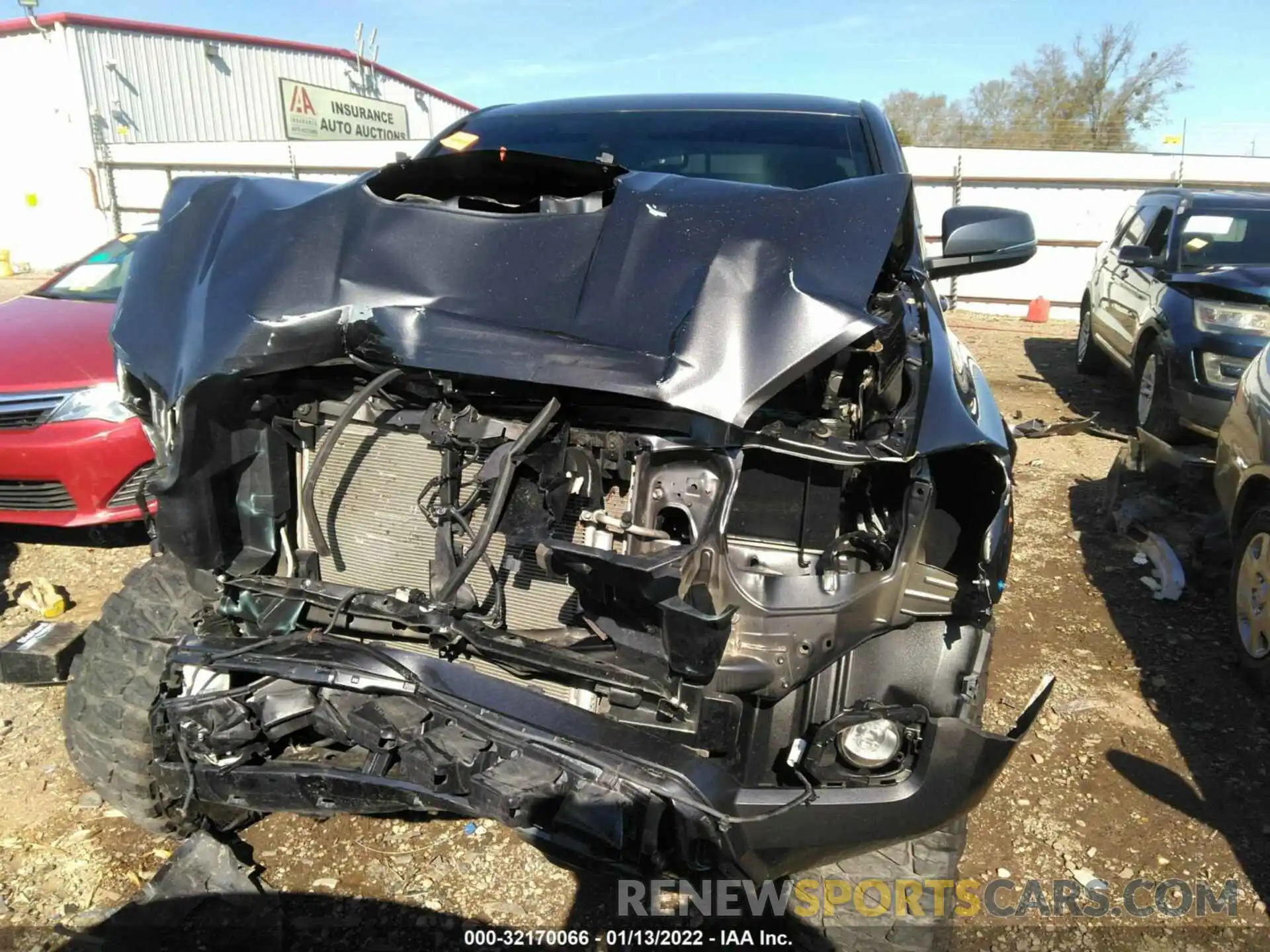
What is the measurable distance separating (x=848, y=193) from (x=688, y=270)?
46cm

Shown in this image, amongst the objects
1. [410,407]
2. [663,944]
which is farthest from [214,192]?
[663,944]

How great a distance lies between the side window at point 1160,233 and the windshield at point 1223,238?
14cm

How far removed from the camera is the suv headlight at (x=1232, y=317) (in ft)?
16.5

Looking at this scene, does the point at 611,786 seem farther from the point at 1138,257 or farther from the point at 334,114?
the point at 334,114

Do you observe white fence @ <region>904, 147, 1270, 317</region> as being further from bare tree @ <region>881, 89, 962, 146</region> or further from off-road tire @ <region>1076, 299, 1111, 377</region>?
bare tree @ <region>881, 89, 962, 146</region>

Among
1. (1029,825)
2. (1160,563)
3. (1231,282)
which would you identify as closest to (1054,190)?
(1231,282)

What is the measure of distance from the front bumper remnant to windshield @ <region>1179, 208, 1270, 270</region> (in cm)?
585


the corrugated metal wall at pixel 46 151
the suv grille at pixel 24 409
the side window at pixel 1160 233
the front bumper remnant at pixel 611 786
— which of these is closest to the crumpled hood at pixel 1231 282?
the side window at pixel 1160 233

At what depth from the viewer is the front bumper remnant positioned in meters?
1.67

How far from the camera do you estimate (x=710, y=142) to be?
3160 millimetres

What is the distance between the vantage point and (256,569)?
7.02 ft

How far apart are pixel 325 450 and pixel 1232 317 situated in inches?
217

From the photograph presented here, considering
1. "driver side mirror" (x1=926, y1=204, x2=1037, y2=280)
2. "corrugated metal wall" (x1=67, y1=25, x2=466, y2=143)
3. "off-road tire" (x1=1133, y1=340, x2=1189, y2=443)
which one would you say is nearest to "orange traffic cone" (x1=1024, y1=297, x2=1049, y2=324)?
"off-road tire" (x1=1133, y1=340, x2=1189, y2=443)

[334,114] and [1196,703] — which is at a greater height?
[334,114]
